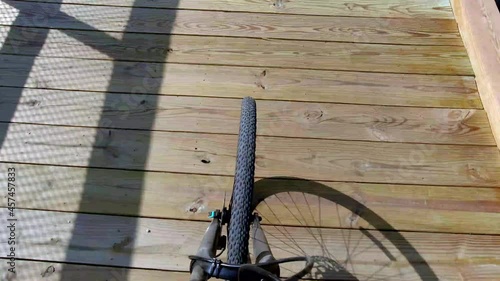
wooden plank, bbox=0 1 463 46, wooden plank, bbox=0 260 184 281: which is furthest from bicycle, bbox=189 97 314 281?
wooden plank, bbox=0 1 463 46

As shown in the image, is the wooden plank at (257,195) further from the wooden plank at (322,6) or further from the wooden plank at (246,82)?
the wooden plank at (322,6)

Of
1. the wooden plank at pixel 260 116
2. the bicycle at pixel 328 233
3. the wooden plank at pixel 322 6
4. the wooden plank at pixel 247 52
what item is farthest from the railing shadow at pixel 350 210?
the wooden plank at pixel 322 6

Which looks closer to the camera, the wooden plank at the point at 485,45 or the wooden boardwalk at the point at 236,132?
the wooden boardwalk at the point at 236,132

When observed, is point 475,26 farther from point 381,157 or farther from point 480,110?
point 381,157

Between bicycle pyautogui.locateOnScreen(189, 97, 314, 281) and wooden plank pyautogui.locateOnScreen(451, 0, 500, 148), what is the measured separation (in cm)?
89

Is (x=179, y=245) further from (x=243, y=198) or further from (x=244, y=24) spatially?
(x=244, y=24)

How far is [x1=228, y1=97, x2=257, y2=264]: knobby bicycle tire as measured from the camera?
87 cm

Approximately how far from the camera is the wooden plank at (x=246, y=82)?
167 centimetres

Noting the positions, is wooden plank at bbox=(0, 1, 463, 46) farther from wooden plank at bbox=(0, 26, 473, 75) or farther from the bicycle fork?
the bicycle fork

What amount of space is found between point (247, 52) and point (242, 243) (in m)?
1.06

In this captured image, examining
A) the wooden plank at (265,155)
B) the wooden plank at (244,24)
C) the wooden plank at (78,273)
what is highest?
the wooden plank at (244,24)

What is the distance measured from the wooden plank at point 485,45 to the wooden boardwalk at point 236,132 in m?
0.04

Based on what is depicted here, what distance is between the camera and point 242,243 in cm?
87

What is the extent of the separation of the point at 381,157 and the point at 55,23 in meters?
1.29
